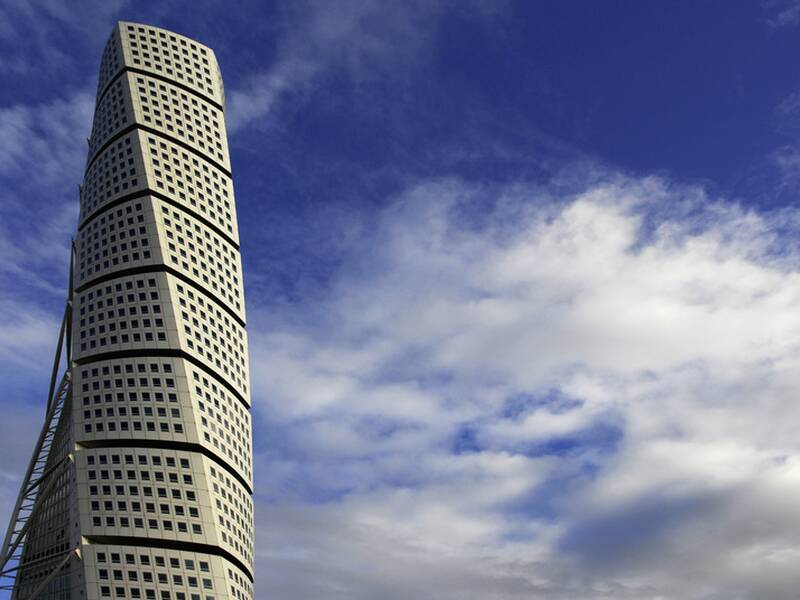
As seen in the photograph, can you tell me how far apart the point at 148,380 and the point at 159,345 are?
8.48ft

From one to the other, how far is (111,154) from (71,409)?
68.0ft

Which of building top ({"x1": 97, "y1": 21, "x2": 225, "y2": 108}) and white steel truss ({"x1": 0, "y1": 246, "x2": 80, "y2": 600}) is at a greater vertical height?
building top ({"x1": 97, "y1": 21, "x2": 225, "y2": 108})

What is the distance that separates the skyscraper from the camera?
180 feet

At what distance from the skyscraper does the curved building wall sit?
10 cm

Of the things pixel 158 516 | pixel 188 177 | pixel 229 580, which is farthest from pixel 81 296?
pixel 229 580

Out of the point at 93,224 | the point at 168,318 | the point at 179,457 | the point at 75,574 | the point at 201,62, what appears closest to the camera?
the point at 75,574

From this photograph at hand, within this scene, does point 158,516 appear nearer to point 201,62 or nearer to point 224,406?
point 224,406

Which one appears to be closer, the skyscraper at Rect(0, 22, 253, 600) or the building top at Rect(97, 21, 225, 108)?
the skyscraper at Rect(0, 22, 253, 600)

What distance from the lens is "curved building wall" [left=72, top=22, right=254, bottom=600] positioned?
55.0 m

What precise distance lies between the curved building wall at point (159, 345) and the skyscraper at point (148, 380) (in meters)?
0.10

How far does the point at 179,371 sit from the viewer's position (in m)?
60.4

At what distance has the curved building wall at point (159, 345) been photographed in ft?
181

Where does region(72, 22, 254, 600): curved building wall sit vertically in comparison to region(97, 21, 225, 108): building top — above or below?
below

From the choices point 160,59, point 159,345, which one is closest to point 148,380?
point 159,345
